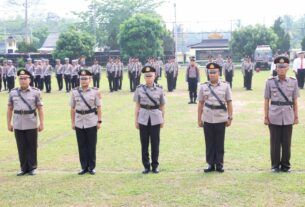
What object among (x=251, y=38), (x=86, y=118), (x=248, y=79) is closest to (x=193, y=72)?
(x=248, y=79)

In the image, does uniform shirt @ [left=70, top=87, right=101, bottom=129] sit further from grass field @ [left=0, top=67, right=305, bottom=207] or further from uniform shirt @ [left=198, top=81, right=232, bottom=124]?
uniform shirt @ [left=198, top=81, right=232, bottom=124]

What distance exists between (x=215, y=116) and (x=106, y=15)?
54.1 m

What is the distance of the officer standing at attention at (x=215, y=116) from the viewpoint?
6.82 m

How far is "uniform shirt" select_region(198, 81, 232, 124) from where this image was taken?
6820 millimetres

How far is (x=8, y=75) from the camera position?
21.6 metres

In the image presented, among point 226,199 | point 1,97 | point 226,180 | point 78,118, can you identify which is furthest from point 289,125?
point 1,97

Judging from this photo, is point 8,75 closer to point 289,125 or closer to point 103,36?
point 289,125

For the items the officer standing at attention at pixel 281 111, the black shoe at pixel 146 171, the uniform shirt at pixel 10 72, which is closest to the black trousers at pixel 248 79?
the uniform shirt at pixel 10 72

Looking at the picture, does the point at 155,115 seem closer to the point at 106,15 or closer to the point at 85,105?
the point at 85,105

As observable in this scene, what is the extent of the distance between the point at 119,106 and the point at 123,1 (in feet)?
150

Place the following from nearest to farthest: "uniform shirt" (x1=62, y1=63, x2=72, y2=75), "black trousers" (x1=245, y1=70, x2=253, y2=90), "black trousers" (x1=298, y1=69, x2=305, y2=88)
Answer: "black trousers" (x1=298, y1=69, x2=305, y2=88) → "black trousers" (x1=245, y1=70, x2=253, y2=90) → "uniform shirt" (x1=62, y1=63, x2=72, y2=75)

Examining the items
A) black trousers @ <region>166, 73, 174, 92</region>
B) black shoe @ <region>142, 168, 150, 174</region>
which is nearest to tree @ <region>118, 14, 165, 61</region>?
black trousers @ <region>166, 73, 174, 92</region>

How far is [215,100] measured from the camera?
270 inches

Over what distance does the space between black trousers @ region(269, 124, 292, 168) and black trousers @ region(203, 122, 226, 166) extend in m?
0.69
